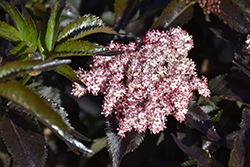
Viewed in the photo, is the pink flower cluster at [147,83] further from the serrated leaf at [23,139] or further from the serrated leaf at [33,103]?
the serrated leaf at [33,103]

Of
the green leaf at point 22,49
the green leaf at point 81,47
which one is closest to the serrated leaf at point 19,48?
the green leaf at point 22,49

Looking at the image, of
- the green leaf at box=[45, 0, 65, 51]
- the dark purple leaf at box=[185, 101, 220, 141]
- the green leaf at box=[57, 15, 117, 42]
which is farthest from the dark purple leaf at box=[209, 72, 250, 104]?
the green leaf at box=[45, 0, 65, 51]

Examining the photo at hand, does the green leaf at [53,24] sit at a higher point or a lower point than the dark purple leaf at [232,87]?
lower

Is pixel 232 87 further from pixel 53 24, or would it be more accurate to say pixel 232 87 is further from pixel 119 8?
pixel 53 24

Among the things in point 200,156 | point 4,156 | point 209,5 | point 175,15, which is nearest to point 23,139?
point 4,156

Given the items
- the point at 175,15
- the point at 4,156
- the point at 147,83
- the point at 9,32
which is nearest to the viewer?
the point at 9,32

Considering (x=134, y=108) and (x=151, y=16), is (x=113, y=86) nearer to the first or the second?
(x=134, y=108)

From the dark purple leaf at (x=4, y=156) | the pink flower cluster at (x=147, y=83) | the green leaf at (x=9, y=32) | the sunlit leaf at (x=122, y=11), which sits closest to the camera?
the green leaf at (x=9, y=32)
